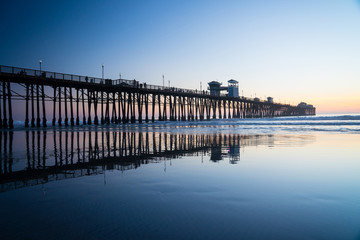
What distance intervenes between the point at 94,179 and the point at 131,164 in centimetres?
150

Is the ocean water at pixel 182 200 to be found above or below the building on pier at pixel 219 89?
below

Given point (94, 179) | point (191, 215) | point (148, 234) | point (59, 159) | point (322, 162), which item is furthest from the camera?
point (59, 159)

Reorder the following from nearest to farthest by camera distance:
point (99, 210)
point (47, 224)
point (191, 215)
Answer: point (47, 224), point (191, 215), point (99, 210)

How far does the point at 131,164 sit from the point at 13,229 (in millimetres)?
3562

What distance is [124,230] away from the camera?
221cm

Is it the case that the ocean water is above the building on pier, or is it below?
below

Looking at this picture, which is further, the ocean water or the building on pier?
the building on pier

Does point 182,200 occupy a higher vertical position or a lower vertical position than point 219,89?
lower

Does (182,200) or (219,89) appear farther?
(219,89)

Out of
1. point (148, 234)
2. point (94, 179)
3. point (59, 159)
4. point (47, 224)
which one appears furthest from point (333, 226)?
point (59, 159)

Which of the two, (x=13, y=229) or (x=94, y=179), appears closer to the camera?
(x=13, y=229)

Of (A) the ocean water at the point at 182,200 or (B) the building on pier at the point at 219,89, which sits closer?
(A) the ocean water at the point at 182,200

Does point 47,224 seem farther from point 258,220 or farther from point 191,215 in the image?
point 258,220

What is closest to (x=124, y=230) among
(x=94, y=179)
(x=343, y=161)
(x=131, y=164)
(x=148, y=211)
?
(x=148, y=211)
